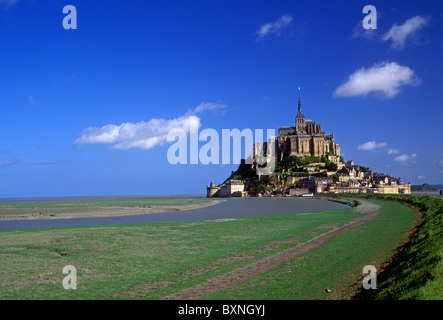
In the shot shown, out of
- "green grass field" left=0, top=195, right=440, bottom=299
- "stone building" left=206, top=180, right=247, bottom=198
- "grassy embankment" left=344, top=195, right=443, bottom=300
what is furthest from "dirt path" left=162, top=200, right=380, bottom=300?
"stone building" left=206, top=180, right=247, bottom=198

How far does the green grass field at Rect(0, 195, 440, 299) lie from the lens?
11562 mm

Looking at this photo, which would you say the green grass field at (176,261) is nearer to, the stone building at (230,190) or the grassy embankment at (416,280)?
the grassy embankment at (416,280)

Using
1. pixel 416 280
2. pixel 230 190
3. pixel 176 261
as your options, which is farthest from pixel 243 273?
pixel 230 190

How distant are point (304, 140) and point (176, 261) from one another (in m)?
135

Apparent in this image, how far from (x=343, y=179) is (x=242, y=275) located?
118219mm

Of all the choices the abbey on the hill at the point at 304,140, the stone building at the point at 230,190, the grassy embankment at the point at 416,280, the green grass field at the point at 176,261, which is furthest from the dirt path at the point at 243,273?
the stone building at the point at 230,190

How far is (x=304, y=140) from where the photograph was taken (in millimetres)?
146250

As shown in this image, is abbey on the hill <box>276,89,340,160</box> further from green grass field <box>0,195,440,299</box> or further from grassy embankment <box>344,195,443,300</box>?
grassy embankment <box>344,195,443,300</box>

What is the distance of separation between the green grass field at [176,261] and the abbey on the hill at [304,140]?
401 feet

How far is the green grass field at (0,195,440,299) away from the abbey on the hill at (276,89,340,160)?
401 feet

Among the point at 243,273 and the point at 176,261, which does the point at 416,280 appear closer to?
the point at 243,273
